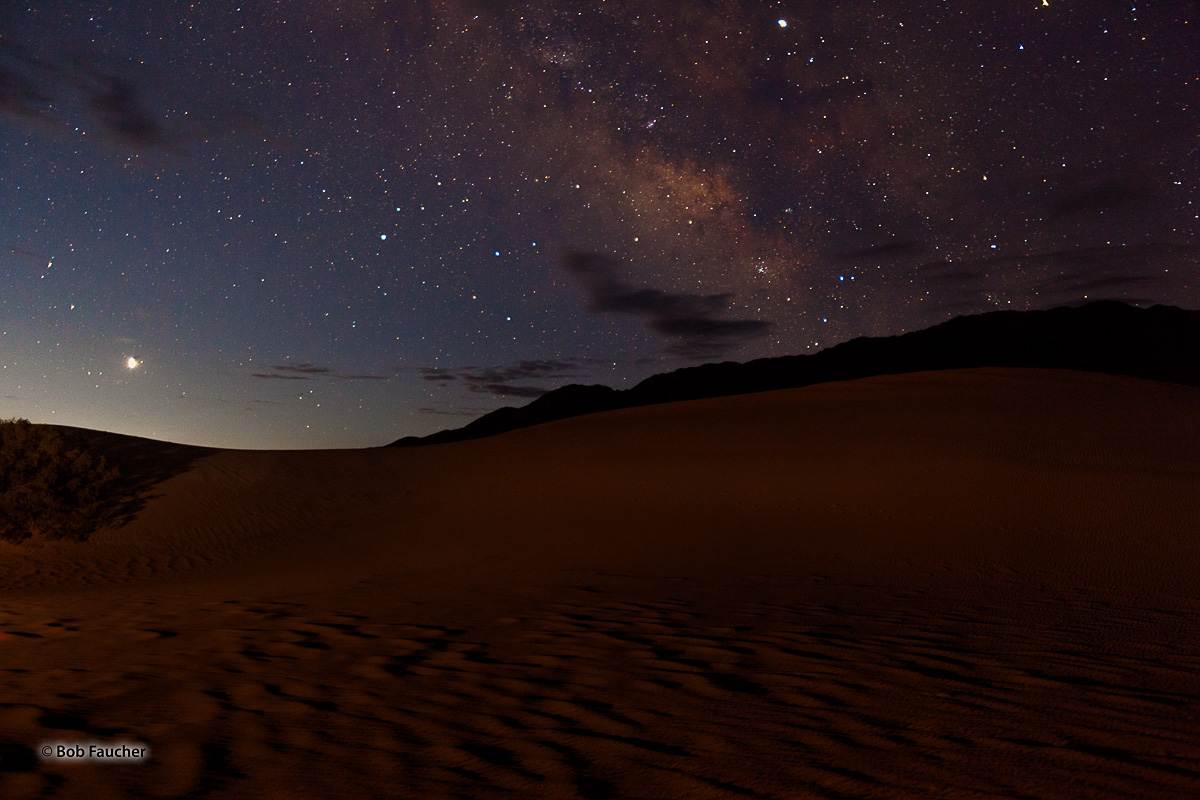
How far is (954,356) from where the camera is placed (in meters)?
162

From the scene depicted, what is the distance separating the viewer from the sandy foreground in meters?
2.93

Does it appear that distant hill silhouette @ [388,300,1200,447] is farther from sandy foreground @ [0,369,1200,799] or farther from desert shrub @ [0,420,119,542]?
sandy foreground @ [0,369,1200,799]

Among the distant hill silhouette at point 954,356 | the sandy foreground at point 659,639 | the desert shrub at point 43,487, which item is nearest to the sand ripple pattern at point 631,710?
the sandy foreground at point 659,639

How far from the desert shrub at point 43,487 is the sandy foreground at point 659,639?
1.97 feet

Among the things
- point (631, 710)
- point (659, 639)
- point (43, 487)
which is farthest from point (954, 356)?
point (631, 710)

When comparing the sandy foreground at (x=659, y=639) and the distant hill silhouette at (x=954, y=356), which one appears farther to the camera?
the distant hill silhouette at (x=954, y=356)

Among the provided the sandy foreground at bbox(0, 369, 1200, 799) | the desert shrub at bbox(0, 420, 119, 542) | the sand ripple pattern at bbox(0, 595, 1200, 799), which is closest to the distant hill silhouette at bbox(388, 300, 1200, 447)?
the desert shrub at bbox(0, 420, 119, 542)

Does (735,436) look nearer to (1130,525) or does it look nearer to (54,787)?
(1130,525)

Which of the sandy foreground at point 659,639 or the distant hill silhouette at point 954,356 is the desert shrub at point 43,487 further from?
the distant hill silhouette at point 954,356

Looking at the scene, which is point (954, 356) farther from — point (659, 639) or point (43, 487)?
point (659, 639)

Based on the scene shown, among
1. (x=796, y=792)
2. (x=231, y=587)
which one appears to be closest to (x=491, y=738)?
(x=796, y=792)

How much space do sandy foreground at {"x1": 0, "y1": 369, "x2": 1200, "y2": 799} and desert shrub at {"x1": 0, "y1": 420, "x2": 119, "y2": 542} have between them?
1.97ft

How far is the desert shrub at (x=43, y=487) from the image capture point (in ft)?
47.7

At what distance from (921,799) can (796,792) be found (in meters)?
0.49
